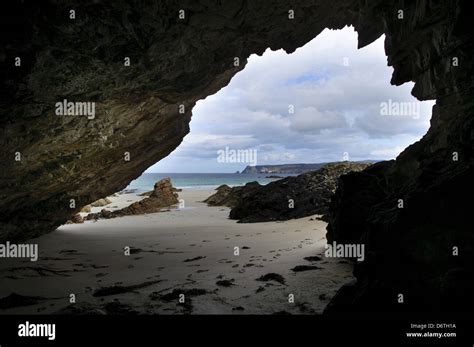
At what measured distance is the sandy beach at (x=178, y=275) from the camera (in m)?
4.96

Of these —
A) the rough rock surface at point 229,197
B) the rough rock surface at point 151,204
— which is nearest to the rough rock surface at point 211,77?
the rough rock surface at point 151,204

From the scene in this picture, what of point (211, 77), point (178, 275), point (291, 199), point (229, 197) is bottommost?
point (178, 275)

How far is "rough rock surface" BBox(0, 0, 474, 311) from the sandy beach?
3.73 feet

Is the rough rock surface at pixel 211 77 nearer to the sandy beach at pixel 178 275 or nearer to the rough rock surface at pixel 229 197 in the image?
the sandy beach at pixel 178 275

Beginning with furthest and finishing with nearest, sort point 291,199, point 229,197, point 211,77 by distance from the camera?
point 229,197, point 291,199, point 211,77

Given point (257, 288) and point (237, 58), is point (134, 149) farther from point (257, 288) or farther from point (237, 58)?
point (257, 288)

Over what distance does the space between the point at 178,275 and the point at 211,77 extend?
4.70 meters

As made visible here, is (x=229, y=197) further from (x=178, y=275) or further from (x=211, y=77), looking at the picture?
(x=178, y=275)

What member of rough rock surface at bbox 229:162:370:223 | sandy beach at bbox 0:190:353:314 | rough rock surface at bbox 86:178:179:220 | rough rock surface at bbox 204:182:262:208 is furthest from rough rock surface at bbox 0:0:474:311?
rough rock surface at bbox 204:182:262:208

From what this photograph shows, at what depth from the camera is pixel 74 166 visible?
8.91 m

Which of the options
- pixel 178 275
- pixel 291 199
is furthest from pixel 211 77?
pixel 291 199

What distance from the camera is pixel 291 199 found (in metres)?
15.9

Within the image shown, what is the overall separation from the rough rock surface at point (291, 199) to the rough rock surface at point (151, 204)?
716 centimetres

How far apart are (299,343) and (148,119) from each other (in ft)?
25.3
